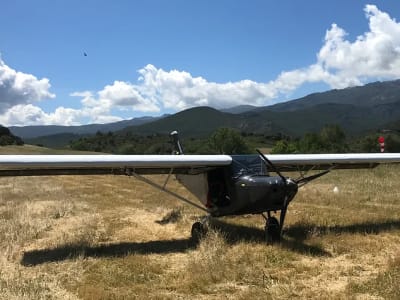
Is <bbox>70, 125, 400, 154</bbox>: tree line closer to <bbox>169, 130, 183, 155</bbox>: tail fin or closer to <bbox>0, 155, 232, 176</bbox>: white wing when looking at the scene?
<bbox>169, 130, 183, 155</bbox>: tail fin

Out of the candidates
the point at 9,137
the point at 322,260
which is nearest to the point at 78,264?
the point at 322,260

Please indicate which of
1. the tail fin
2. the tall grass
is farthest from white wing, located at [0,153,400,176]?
the tail fin

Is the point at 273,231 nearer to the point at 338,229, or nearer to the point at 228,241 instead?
the point at 228,241

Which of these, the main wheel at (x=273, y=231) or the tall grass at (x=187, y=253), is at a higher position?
the main wheel at (x=273, y=231)

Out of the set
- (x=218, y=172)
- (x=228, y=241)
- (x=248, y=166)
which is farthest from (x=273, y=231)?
(x=218, y=172)

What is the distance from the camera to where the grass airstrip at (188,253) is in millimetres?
7386

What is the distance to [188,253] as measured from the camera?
32.9 ft

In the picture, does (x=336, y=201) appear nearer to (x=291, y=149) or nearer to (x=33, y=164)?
(x=33, y=164)

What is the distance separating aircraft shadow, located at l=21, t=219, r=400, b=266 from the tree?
332 ft

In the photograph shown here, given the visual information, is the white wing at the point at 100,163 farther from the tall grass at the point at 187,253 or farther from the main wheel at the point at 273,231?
the main wheel at the point at 273,231

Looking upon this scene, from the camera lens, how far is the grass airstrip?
7386 mm

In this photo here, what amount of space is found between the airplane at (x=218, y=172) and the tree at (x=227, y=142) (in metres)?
101

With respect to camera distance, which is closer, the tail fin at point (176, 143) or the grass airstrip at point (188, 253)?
the grass airstrip at point (188, 253)

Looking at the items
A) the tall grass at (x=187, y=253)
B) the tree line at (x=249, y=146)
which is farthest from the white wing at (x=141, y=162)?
the tree line at (x=249, y=146)
